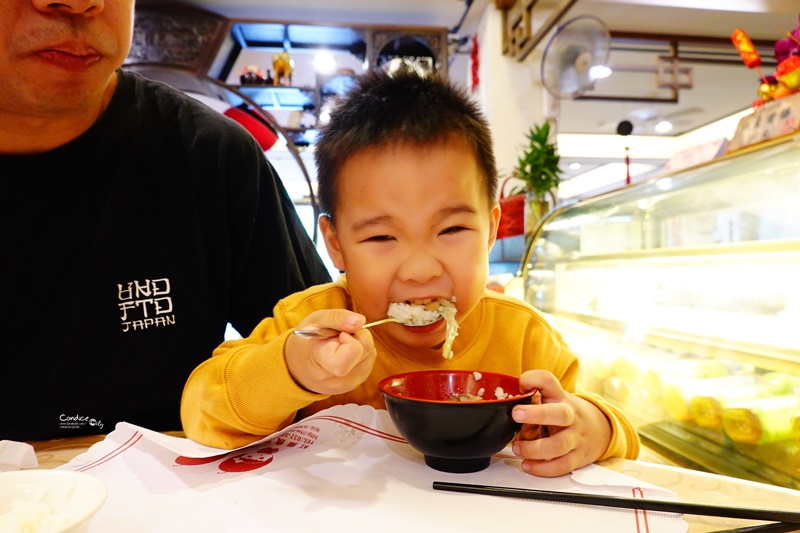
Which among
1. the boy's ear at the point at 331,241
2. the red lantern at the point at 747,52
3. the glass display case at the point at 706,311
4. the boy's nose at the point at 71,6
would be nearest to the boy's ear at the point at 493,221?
the boy's ear at the point at 331,241

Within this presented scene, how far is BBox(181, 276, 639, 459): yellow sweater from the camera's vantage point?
→ 878 millimetres

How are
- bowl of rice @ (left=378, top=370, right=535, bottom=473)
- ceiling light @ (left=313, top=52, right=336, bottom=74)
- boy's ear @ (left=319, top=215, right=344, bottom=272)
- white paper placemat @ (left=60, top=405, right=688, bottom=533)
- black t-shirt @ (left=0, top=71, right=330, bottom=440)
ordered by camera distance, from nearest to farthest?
1. white paper placemat @ (left=60, top=405, right=688, bottom=533)
2. bowl of rice @ (left=378, top=370, right=535, bottom=473)
3. boy's ear @ (left=319, top=215, right=344, bottom=272)
4. black t-shirt @ (left=0, top=71, right=330, bottom=440)
5. ceiling light @ (left=313, top=52, right=336, bottom=74)

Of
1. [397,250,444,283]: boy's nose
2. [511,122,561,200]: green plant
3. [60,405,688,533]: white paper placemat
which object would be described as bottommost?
[60,405,688,533]: white paper placemat

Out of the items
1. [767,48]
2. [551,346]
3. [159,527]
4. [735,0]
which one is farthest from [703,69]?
[159,527]

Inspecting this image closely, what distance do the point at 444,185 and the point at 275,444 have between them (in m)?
0.58

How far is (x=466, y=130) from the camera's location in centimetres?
105

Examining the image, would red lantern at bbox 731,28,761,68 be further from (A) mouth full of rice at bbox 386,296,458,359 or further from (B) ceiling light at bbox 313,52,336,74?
(B) ceiling light at bbox 313,52,336,74

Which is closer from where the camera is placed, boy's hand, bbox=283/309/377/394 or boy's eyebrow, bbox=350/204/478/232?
boy's hand, bbox=283/309/377/394

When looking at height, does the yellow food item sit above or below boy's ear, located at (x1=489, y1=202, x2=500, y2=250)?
below

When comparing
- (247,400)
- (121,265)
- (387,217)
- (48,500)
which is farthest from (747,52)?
(48,500)

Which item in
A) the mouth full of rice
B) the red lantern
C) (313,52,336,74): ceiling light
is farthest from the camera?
(313,52,336,74): ceiling light

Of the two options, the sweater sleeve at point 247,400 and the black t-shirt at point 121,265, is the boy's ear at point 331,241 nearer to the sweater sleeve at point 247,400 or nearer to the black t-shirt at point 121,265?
the sweater sleeve at point 247,400

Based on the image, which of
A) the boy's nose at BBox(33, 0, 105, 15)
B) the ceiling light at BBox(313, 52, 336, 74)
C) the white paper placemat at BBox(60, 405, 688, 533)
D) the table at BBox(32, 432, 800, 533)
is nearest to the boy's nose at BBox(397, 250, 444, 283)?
the white paper placemat at BBox(60, 405, 688, 533)

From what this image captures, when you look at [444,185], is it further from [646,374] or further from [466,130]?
[646,374]
